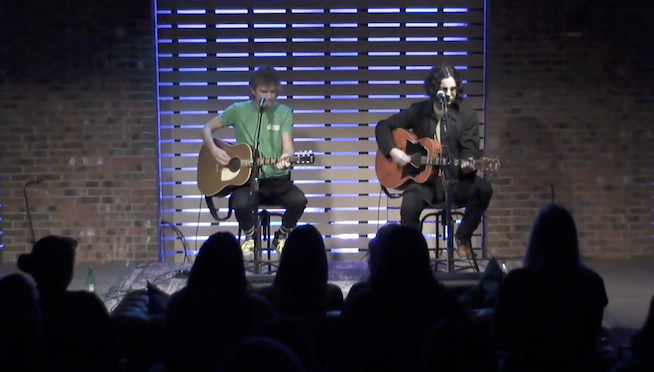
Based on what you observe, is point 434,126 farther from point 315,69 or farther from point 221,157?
point 221,157

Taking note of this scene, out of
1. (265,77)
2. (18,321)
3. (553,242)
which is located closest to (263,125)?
(265,77)

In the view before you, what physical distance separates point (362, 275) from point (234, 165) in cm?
144

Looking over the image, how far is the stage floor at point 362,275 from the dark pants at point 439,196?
65 centimetres

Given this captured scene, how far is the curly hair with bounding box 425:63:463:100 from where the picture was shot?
250 inches

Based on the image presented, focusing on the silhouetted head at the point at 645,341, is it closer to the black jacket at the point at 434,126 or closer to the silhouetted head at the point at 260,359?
the silhouetted head at the point at 260,359

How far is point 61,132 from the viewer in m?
7.36

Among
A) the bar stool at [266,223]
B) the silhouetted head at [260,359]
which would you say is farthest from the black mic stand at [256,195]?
the silhouetted head at [260,359]

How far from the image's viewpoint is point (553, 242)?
3.25 meters

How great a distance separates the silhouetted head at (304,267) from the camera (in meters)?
3.34

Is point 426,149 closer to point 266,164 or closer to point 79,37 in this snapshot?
point 266,164

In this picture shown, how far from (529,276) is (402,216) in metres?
3.22

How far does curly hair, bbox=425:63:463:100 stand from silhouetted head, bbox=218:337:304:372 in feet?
15.8

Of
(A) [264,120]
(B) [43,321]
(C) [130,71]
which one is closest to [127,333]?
(B) [43,321]

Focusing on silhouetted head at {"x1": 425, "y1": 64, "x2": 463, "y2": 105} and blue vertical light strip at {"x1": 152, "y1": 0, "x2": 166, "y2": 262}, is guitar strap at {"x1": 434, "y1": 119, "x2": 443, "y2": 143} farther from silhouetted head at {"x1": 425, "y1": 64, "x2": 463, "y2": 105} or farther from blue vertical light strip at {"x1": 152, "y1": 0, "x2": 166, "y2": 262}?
blue vertical light strip at {"x1": 152, "y1": 0, "x2": 166, "y2": 262}
